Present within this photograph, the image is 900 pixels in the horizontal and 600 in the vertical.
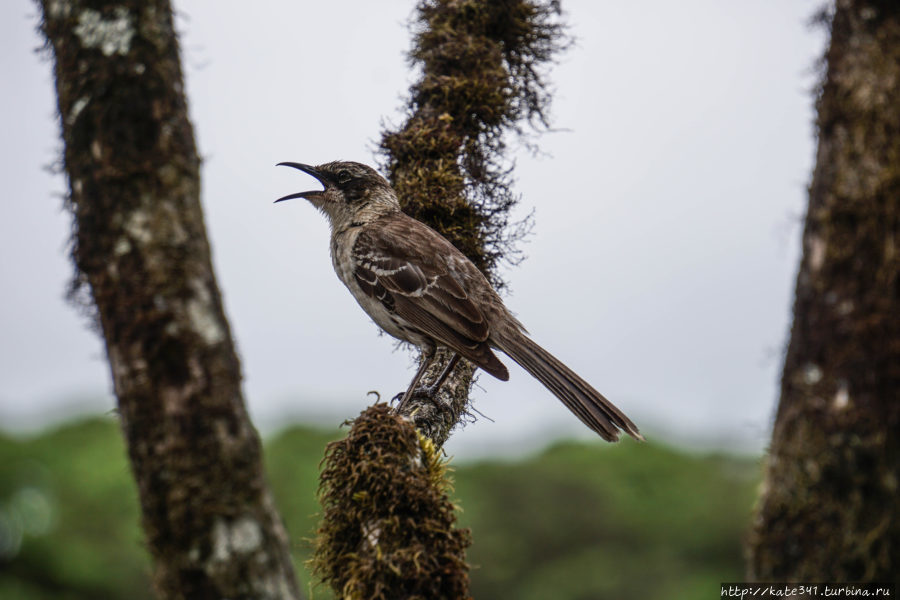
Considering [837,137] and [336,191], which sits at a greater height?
[336,191]

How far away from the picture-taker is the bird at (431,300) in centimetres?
598

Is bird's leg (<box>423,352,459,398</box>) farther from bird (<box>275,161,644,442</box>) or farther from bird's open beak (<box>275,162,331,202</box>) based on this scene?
bird's open beak (<box>275,162,331,202</box>)

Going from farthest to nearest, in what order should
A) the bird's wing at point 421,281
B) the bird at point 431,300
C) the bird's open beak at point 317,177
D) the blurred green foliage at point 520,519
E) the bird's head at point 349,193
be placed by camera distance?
the blurred green foliage at point 520,519
the bird's open beak at point 317,177
the bird's head at point 349,193
the bird's wing at point 421,281
the bird at point 431,300

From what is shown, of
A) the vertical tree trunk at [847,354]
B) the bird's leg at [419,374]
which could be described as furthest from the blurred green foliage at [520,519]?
the vertical tree trunk at [847,354]

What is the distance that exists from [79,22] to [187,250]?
0.82 meters

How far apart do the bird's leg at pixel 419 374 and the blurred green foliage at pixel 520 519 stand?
5.69 m

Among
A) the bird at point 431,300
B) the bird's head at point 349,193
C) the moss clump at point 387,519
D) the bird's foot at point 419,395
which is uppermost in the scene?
the bird's head at point 349,193

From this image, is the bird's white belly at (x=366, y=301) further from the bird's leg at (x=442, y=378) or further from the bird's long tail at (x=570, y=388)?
the bird's long tail at (x=570, y=388)

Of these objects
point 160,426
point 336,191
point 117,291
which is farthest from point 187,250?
point 336,191

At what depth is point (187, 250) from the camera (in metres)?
2.67

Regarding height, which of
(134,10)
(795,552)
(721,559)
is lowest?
(795,552)

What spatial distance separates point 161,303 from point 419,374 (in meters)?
3.67

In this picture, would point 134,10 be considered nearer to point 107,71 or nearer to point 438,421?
point 107,71

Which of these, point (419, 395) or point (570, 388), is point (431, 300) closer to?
point (419, 395)
